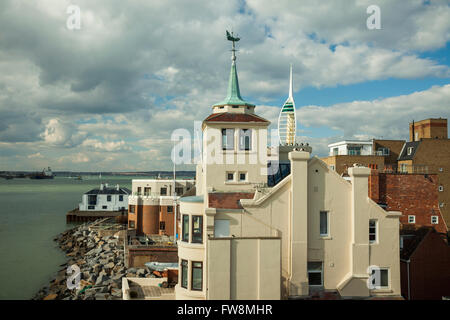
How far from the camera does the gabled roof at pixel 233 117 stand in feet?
72.4

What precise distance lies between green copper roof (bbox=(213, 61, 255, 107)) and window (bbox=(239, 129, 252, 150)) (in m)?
2.27

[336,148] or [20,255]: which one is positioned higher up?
[336,148]

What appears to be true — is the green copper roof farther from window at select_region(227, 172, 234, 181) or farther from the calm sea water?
the calm sea water

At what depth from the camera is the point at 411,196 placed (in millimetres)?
27359

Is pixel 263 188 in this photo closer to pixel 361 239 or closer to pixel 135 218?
pixel 361 239

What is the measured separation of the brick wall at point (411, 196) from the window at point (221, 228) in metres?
14.6

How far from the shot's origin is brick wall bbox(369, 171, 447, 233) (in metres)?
27.2

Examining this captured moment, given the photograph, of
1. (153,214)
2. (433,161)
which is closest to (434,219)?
(433,161)

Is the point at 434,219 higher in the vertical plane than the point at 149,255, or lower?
A: higher

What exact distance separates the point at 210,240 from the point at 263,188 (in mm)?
5411

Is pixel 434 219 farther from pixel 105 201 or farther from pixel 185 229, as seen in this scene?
pixel 105 201

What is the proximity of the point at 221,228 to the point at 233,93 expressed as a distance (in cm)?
1077
